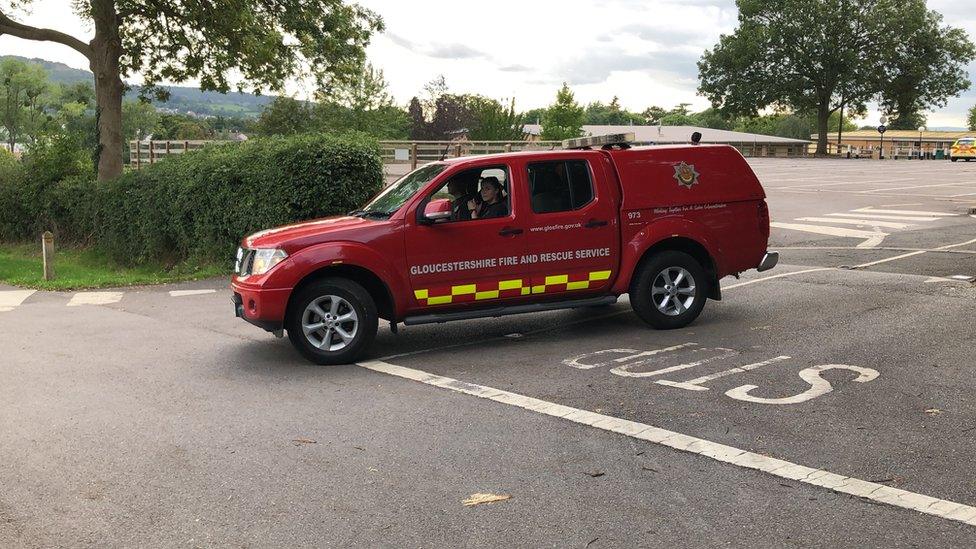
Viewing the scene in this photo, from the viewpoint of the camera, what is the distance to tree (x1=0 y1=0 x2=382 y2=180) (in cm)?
2278

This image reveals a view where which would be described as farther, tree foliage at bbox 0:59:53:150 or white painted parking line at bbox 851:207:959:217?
tree foliage at bbox 0:59:53:150

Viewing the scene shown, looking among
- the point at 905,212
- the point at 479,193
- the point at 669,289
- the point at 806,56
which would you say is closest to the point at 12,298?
the point at 479,193

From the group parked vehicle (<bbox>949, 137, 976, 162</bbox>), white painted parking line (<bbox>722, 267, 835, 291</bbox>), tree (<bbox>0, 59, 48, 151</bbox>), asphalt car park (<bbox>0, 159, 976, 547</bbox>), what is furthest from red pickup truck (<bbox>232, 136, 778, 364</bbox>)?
tree (<bbox>0, 59, 48, 151</bbox>)

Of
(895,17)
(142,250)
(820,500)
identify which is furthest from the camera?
(895,17)

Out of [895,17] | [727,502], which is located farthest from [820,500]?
[895,17]

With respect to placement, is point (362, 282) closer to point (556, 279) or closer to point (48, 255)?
point (556, 279)

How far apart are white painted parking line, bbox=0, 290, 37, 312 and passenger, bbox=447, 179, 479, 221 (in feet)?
26.3

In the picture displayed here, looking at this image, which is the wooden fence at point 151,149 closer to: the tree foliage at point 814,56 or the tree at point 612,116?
the tree foliage at point 814,56

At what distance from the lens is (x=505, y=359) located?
8.32m

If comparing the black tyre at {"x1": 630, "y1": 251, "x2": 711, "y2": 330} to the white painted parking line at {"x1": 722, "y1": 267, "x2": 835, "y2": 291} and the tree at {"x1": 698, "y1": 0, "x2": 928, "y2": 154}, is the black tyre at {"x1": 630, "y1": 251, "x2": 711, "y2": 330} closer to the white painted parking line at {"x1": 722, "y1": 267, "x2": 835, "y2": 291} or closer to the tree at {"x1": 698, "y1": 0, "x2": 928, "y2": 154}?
the white painted parking line at {"x1": 722, "y1": 267, "x2": 835, "y2": 291}

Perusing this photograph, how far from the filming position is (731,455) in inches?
215

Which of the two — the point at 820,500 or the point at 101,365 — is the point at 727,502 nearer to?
the point at 820,500

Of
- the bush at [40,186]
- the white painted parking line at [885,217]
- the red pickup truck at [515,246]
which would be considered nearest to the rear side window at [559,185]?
the red pickup truck at [515,246]

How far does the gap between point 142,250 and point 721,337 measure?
1425cm
